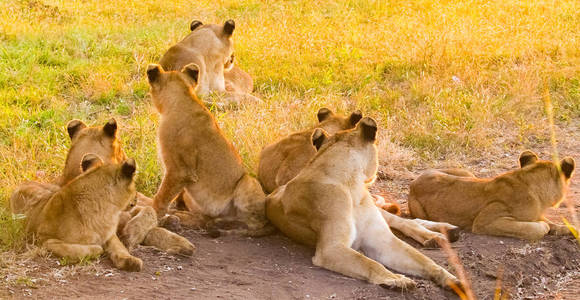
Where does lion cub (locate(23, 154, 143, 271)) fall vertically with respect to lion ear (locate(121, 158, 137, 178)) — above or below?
below

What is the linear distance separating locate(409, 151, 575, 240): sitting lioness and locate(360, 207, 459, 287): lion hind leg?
1060 mm

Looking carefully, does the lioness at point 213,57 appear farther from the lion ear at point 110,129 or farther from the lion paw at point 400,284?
the lion paw at point 400,284

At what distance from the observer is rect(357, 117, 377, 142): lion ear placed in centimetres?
580

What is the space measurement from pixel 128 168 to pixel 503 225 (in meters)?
2.78

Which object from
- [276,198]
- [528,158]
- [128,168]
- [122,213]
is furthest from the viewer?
[528,158]

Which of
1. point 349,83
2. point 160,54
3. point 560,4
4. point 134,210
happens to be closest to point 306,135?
point 134,210

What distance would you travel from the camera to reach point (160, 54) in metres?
11.0

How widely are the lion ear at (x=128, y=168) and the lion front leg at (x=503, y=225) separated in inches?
104

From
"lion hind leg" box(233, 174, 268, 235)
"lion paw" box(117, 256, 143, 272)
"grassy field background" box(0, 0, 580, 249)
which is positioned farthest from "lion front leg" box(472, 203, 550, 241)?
"lion paw" box(117, 256, 143, 272)

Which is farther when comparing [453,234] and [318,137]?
[453,234]

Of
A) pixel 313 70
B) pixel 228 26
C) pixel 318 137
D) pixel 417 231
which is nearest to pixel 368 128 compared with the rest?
pixel 318 137

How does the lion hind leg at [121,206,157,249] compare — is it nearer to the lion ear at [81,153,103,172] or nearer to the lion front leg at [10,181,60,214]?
the lion ear at [81,153,103,172]

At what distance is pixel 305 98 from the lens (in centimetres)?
964

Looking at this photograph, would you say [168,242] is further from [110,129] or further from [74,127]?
[74,127]
